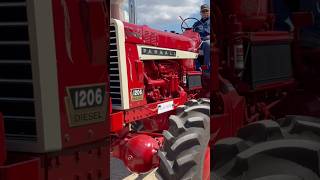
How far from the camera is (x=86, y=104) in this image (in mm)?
2197

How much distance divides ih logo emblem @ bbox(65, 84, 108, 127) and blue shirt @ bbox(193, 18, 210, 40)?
553 centimetres

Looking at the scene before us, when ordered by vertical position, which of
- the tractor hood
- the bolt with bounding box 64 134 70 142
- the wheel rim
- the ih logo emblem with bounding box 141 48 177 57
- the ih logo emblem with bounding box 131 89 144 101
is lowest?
the wheel rim

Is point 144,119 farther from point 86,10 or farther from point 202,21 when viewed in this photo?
point 86,10

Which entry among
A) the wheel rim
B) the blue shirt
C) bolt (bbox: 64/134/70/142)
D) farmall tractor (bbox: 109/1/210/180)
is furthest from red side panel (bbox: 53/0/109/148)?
the blue shirt

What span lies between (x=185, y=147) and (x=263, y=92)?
6.55ft

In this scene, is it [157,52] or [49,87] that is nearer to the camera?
[49,87]

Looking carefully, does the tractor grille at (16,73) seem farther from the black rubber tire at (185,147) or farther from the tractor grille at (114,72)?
the tractor grille at (114,72)

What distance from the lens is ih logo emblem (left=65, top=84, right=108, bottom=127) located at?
2107mm

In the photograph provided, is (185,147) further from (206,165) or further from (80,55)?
(80,55)

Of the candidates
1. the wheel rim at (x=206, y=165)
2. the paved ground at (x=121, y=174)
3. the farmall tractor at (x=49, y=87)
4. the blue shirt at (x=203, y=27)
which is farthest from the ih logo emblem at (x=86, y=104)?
the blue shirt at (x=203, y=27)

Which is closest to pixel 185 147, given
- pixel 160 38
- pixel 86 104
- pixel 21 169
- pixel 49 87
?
pixel 86 104

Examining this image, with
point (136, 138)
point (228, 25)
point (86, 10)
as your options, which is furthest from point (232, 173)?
point (136, 138)

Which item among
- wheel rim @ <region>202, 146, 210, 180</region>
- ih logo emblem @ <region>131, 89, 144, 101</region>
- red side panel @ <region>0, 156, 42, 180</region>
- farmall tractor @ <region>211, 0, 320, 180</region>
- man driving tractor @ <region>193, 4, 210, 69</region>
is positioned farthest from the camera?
man driving tractor @ <region>193, 4, 210, 69</region>

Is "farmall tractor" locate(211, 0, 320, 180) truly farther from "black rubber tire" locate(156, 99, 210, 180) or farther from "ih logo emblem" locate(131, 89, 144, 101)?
"ih logo emblem" locate(131, 89, 144, 101)
